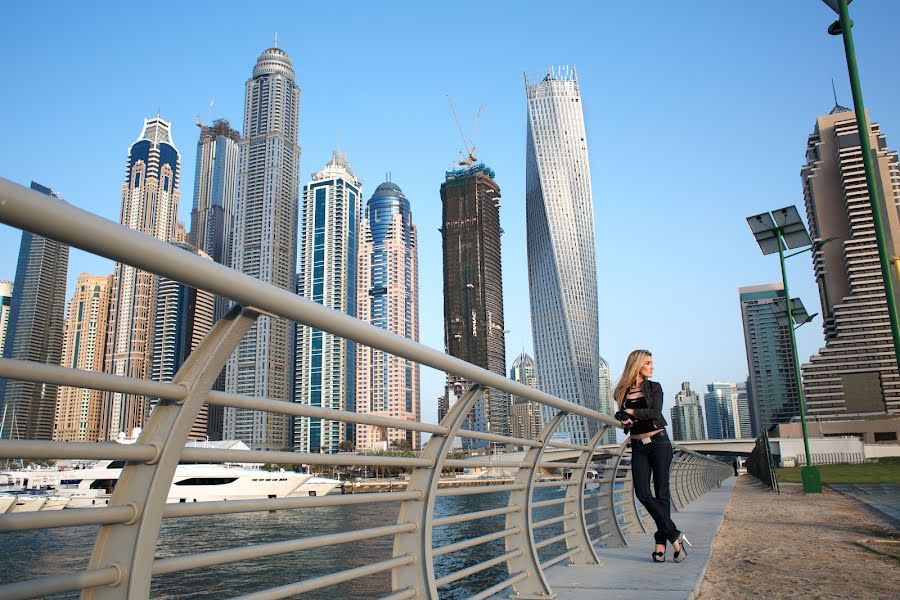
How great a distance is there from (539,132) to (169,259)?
539ft

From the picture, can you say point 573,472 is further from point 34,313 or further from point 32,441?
point 34,313

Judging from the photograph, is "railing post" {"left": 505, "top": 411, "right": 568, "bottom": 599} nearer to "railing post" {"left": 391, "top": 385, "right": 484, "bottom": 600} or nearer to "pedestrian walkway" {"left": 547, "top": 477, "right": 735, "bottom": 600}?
"pedestrian walkway" {"left": 547, "top": 477, "right": 735, "bottom": 600}

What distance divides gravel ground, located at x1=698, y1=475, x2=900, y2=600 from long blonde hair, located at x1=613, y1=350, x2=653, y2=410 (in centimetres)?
142

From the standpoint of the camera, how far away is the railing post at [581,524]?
500 cm

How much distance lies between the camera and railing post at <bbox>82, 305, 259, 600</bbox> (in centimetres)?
134

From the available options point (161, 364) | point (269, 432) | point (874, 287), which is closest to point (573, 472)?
point (269, 432)

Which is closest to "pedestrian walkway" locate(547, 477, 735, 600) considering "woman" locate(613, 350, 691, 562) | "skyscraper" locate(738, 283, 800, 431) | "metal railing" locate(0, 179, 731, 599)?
"woman" locate(613, 350, 691, 562)

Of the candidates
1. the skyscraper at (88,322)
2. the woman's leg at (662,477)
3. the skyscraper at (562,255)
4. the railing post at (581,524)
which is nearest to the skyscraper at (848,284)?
the skyscraper at (562,255)

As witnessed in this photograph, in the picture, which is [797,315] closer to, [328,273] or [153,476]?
[153,476]

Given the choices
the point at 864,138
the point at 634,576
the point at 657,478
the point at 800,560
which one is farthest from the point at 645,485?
the point at 864,138

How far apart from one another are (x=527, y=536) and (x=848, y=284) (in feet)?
500

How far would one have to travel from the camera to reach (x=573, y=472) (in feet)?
16.6

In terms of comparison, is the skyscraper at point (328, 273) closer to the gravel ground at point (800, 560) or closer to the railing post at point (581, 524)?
the gravel ground at point (800, 560)

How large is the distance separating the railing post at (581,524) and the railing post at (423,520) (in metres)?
2.53
